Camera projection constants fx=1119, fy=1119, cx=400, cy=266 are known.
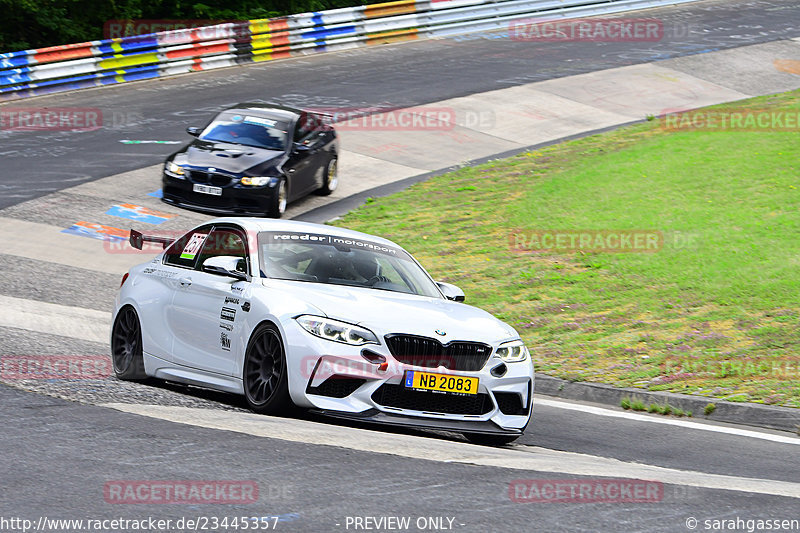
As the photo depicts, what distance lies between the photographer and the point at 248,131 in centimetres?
1939

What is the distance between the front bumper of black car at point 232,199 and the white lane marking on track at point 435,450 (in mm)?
10468

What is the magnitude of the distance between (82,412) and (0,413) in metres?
0.51

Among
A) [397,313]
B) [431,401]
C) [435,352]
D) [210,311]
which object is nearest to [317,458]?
[431,401]

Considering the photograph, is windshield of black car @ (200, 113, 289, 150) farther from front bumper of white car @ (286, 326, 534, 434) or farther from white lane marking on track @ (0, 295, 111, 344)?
front bumper of white car @ (286, 326, 534, 434)

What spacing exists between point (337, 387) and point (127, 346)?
9.25 feet

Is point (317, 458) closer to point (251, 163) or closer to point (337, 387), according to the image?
point (337, 387)

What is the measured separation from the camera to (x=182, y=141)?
22.9m

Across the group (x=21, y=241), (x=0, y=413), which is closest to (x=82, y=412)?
(x=0, y=413)

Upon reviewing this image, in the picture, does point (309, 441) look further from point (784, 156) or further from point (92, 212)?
point (784, 156)

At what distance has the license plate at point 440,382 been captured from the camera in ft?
25.3

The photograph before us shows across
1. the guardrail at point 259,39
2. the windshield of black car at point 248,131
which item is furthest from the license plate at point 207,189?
the guardrail at point 259,39

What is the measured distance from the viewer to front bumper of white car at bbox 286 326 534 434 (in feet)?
24.9

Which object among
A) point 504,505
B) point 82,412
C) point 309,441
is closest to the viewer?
point 504,505

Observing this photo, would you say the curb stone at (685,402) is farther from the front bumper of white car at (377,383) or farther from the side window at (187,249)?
the side window at (187,249)
